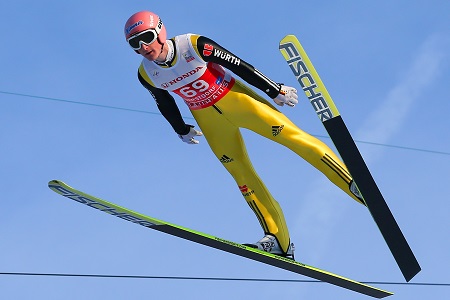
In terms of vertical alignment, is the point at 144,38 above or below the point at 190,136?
above

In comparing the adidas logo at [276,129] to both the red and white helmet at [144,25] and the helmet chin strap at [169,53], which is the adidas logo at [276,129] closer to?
the helmet chin strap at [169,53]

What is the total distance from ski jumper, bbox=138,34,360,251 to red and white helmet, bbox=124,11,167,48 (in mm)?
186

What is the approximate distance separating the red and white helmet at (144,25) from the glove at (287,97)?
3.45ft

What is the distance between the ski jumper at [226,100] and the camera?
7336 mm

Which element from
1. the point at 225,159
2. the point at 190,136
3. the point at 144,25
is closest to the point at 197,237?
the point at 225,159

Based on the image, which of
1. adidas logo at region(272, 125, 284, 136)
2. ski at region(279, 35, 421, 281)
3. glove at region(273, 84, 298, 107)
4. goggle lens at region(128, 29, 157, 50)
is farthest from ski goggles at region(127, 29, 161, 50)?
adidas logo at region(272, 125, 284, 136)

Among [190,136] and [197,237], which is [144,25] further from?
[197,237]

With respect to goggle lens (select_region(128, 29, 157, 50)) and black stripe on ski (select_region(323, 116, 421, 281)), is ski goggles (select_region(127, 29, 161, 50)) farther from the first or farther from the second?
black stripe on ski (select_region(323, 116, 421, 281))

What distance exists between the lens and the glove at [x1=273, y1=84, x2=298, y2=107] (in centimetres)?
743

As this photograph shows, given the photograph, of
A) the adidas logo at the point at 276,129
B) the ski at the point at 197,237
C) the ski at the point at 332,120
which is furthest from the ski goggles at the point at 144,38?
the ski at the point at 197,237

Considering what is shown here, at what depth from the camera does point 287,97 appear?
743cm

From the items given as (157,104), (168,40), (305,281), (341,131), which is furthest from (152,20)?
(305,281)

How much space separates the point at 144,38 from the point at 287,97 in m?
1.27

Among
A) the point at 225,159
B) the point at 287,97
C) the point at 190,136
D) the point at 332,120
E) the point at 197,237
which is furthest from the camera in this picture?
the point at 190,136
